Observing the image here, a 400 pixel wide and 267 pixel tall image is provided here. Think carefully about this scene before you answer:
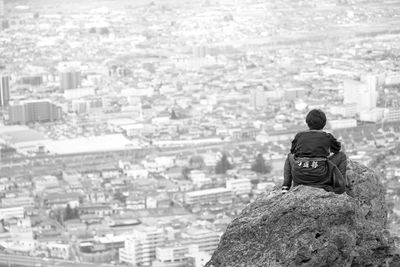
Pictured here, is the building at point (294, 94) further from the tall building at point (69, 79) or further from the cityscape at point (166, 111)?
the tall building at point (69, 79)

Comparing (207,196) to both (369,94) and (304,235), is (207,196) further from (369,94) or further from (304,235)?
(304,235)

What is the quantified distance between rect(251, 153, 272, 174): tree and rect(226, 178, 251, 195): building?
0.63m

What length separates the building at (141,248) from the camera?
541 inches

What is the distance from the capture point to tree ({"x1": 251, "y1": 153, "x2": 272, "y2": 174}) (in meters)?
18.6

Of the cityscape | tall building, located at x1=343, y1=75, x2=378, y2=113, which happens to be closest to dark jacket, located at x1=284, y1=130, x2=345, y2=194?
the cityscape

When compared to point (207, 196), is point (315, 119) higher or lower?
higher

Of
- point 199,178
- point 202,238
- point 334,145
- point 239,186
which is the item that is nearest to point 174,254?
point 202,238

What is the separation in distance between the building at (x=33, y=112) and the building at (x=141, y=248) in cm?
940

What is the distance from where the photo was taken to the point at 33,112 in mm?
23906

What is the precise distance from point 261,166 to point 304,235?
1617 centimetres

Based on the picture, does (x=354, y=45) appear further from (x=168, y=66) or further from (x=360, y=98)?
(x=168, y=66)

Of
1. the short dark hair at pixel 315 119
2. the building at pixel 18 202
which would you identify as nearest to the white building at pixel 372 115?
the building at pixel 18 202

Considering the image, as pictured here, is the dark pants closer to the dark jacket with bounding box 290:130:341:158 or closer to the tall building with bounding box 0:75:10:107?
Result: the dark jacket with bounding box 290:130:341:158

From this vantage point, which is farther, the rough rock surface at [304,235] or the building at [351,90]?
the building at [351,90]
